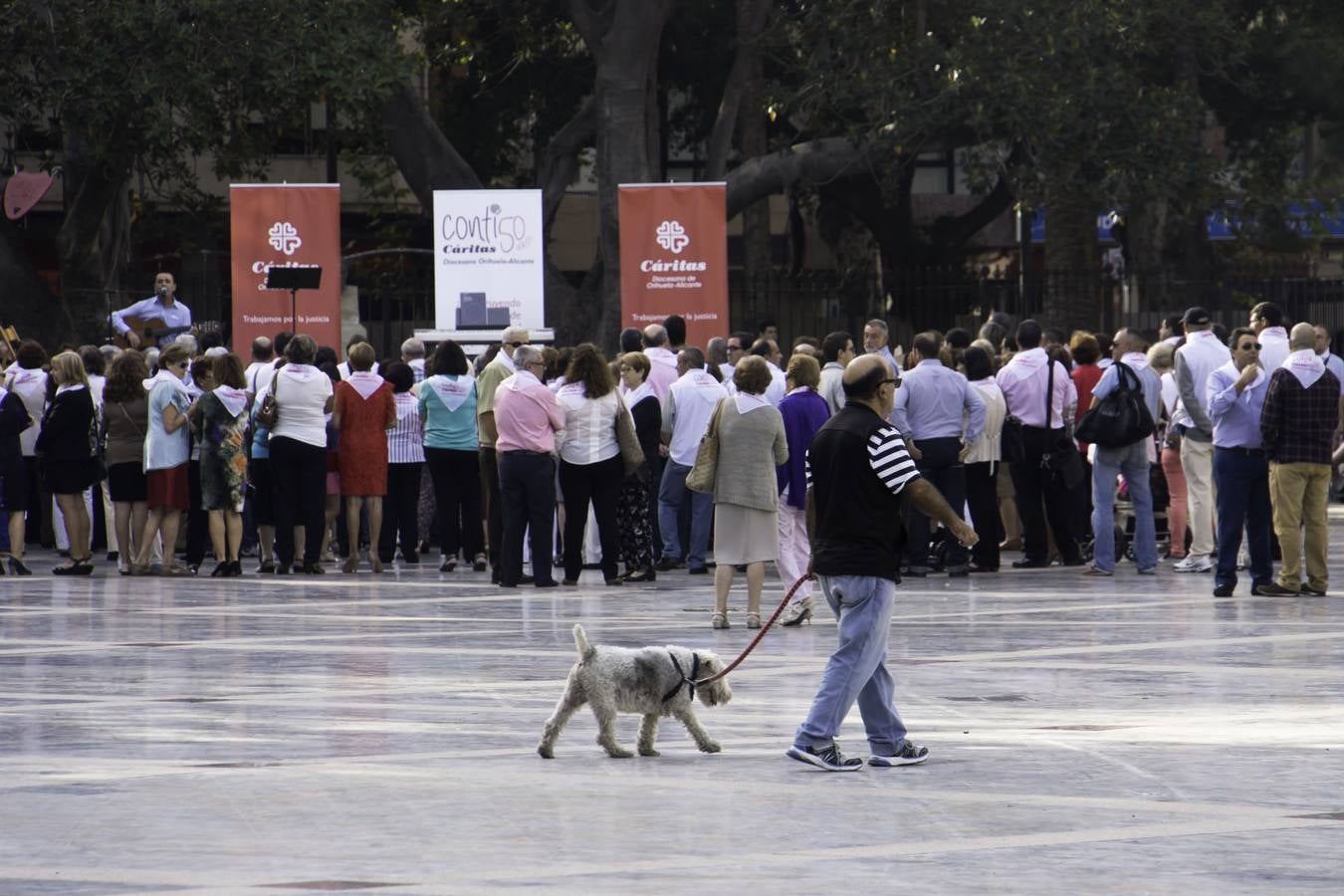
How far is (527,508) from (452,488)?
2.20 meters

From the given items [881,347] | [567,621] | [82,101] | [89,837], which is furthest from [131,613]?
[82,101]

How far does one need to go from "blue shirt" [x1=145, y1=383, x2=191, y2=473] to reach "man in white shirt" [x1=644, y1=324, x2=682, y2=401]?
3.73m

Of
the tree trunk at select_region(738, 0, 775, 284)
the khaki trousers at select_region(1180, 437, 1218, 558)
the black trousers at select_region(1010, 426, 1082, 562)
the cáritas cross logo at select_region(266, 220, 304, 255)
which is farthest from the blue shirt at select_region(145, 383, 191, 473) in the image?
the tree trunk at select_region(738, 0, 775, 284)

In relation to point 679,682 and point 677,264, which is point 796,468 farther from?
point 677,264

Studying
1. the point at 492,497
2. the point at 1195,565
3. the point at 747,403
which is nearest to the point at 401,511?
the point at 492,497

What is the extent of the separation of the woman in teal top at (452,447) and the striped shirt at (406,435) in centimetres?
11

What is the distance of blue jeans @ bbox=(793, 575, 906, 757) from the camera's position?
913 centimetres

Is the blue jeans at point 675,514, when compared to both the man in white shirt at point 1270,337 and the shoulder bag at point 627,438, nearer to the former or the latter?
the shoulder bag at point 627,438

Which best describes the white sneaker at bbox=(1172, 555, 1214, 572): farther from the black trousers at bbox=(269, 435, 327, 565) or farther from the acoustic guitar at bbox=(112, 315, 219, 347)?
the acoustic guitar at bbox=(112, 315, 219, 347)

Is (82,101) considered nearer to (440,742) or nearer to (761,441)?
(761,441)

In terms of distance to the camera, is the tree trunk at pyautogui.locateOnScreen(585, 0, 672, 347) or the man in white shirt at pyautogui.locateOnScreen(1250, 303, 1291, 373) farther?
the tree trunk at pyautogui.locateOnScreen(585, 0, 672, 347)

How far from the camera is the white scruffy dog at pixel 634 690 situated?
934cm

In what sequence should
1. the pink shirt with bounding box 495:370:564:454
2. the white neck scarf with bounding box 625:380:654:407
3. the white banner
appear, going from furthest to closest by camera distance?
the white banner < the white neck scarf with bounding box 625:380:654:407 < the pink shirt with bounding box 495:370:564:454

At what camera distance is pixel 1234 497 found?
52.2 feet
